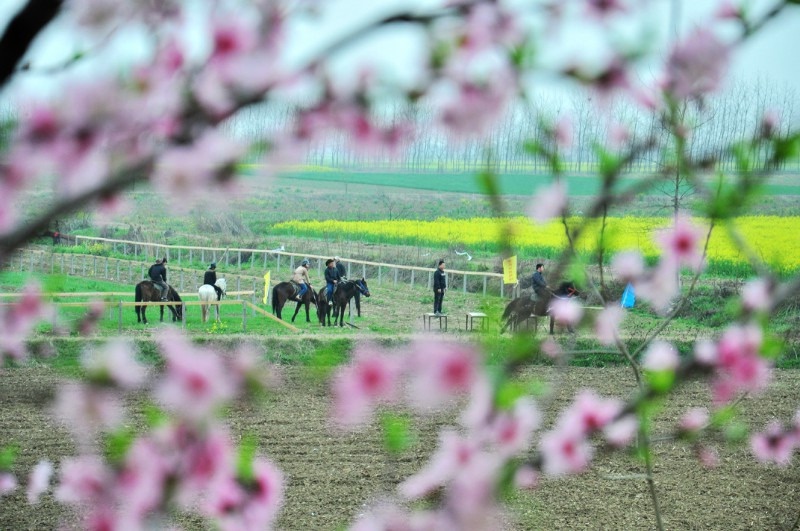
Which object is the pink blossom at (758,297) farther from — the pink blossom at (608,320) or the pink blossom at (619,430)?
the pink blossom at (608,320)

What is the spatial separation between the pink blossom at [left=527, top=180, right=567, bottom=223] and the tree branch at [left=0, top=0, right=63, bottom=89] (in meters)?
0.62

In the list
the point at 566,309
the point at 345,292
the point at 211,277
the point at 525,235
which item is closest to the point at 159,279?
the point at 211,277

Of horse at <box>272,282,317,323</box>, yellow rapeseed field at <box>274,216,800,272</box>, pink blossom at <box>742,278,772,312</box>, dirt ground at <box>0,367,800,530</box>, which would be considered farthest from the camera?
yellow rapeseed field at <box>274,216,800,272</box>

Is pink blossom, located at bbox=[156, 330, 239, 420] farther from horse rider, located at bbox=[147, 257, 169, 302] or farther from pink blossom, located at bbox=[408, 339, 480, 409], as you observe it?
horse rider, located at bbox=[147, 257, 169, 302]

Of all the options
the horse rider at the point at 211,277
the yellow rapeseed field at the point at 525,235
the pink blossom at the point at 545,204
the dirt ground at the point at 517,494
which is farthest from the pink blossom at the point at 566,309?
the yellow rapeseed field at the point at 525,235

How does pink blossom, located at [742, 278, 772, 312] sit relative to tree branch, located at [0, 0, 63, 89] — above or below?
below

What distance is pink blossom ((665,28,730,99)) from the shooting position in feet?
3.23

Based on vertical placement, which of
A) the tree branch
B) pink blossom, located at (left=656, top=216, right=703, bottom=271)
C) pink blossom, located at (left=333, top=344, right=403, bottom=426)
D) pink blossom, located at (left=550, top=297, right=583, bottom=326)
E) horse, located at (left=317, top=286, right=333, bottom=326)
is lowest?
horse, located at (left=317, top=286, right=333, bottom=326)

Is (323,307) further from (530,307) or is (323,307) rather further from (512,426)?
(512,426)

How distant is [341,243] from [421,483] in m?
23.6

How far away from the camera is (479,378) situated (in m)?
0.92

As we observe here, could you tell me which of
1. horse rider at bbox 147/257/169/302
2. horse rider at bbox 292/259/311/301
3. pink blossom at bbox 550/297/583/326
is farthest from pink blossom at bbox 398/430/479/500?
horse rider at bbox 292/259/311/301

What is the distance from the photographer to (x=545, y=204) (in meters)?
1.17

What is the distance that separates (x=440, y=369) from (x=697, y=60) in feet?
1.34
